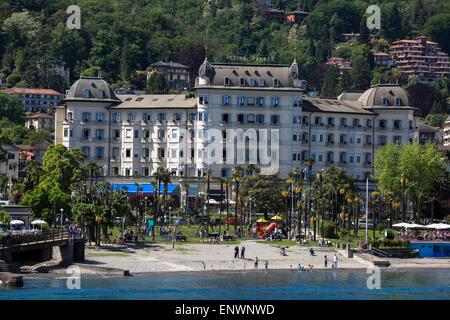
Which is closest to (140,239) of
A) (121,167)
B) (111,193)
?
(111,193)

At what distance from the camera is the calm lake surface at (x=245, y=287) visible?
311ft

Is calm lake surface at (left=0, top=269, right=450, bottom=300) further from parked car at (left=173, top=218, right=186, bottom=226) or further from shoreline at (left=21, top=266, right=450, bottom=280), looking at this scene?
parked car at (left=173, top=218, right=186, bottom=226)

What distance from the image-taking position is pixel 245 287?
334ft

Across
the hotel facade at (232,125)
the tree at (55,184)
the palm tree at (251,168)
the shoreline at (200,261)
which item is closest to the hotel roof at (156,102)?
the hotel facade at (232,125)

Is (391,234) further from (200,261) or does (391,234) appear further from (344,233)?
(200,261)

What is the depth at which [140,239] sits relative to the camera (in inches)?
5143

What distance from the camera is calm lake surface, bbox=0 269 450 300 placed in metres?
94.8

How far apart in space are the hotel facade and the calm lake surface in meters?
68.5

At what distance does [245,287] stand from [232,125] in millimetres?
80580
